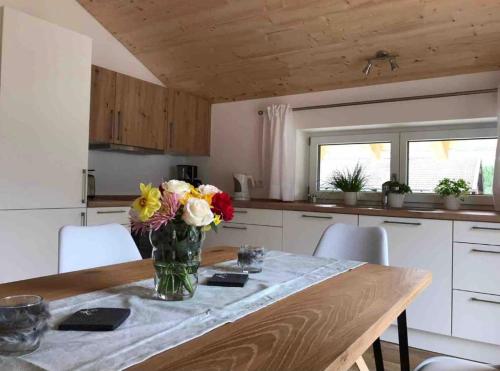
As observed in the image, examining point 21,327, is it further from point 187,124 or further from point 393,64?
point 187,124

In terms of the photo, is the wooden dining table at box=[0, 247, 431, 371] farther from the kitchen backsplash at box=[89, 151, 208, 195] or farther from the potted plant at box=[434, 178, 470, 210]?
the kitchen backsplash at box=[89, 151, 208, 195]

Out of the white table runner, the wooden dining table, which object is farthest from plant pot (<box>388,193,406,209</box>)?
the white table runner

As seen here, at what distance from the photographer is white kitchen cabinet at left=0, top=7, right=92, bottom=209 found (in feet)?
8.16

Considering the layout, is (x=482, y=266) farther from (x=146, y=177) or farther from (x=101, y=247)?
(x=146, y=177)

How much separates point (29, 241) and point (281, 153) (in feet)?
7.39

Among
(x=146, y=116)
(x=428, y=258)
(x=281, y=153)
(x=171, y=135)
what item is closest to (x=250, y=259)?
(x=428, y=258)

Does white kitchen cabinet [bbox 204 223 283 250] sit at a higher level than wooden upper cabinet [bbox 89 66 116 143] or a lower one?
lower

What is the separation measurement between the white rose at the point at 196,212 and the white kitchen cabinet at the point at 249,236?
2.33m

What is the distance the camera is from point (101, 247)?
1.77m

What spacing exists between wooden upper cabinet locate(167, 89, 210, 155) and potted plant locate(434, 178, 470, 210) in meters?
2.43

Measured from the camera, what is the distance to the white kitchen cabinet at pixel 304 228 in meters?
3.11

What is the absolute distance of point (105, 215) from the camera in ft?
9.93

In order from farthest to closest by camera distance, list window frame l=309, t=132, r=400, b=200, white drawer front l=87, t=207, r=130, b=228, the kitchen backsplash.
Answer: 1. the kitchen backsplash
2. window frame l=309, t=132, r=400, b=200
3. white drawer front l=87, t=207, r=130, b=228

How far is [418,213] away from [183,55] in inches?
97.4
